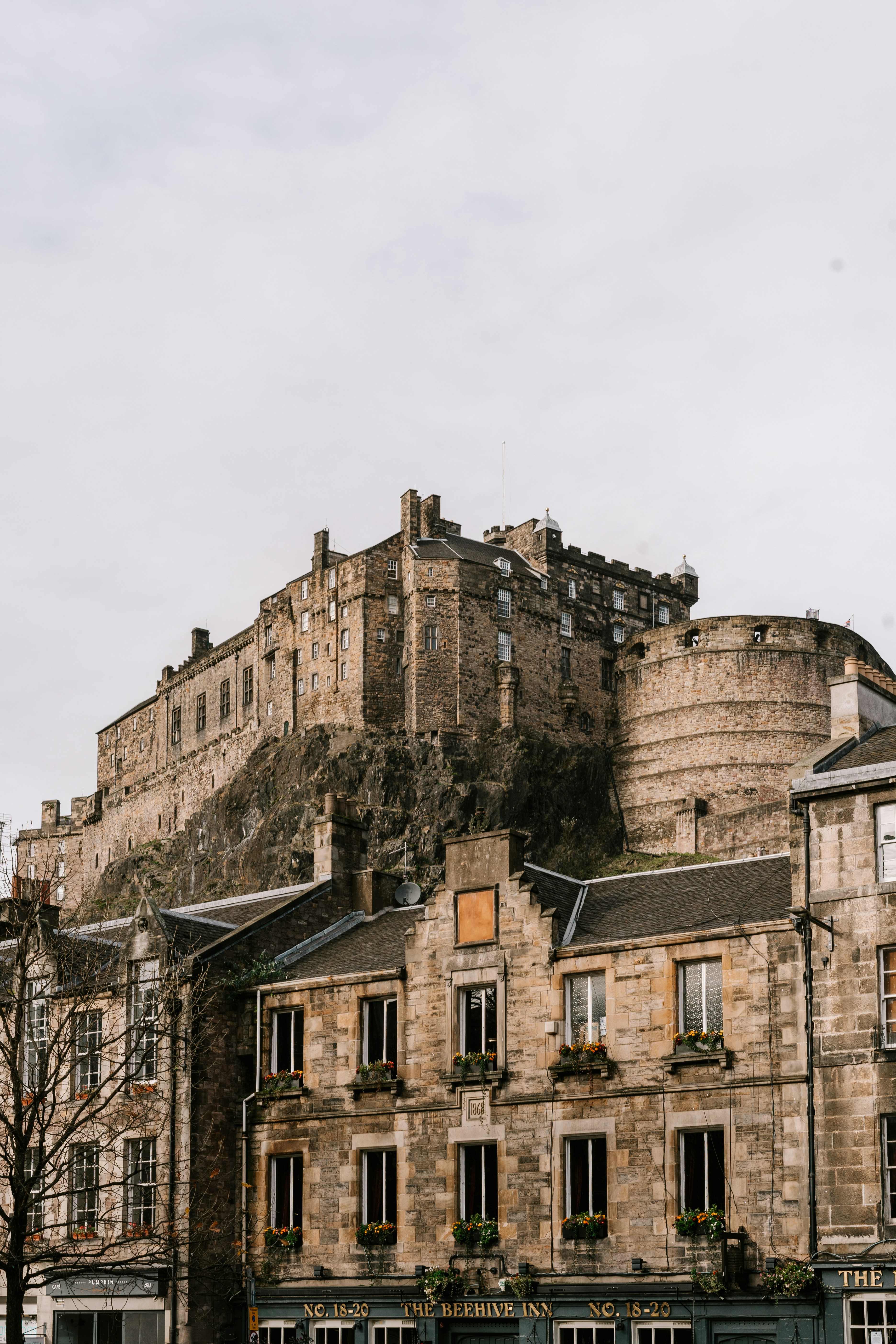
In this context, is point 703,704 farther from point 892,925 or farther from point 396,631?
point 892,925

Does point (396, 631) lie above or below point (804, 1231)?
above

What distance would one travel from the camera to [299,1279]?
33.1 meters

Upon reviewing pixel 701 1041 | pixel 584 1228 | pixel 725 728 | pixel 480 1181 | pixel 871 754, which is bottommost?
pixel 584 1228

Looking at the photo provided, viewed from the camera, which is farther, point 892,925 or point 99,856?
point 99,856

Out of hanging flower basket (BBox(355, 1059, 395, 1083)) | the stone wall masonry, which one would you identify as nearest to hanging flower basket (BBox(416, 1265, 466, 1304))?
the stone wall masonry

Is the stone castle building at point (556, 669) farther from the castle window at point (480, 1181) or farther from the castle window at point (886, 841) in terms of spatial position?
the castle window at point (886, 841)

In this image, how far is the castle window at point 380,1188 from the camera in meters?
32.8

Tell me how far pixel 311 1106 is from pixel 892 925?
40.9 feet

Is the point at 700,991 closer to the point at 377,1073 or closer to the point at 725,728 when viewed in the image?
the point at 377,1073

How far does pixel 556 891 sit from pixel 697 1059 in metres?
5.69

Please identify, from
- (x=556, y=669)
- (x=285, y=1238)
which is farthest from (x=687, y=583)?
(x=285, y=1238)

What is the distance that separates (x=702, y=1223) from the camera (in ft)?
93.9

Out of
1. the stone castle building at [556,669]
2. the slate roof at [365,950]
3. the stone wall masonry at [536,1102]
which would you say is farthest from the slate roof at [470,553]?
the stone wall masonry at [536,1102]

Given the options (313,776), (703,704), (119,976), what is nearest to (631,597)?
(703,704)
